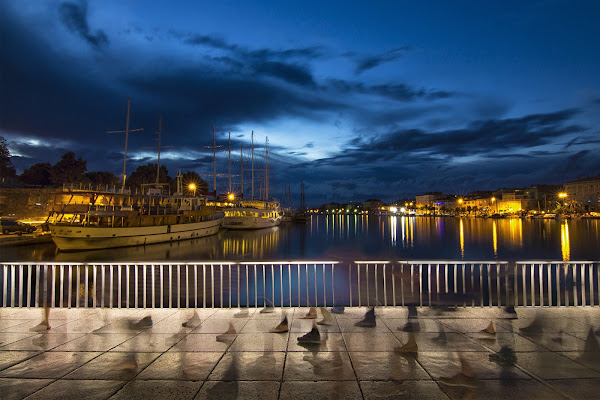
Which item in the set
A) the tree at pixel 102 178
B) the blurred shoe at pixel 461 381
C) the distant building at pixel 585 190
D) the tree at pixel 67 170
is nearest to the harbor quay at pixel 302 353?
the blurred shoe at pixel 461 381

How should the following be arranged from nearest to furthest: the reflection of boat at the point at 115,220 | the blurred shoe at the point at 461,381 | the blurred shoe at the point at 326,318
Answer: the blurred shoe at the point at 461,381 → the blurred shoe at the point at 326,318 → the reflection of boat at the point at 115,220

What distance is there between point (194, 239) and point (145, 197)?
395 inches

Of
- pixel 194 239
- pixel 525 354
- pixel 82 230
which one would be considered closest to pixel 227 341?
pixel 525 354

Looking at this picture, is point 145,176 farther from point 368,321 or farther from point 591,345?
point 591,345

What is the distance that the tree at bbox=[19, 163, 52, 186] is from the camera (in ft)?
351

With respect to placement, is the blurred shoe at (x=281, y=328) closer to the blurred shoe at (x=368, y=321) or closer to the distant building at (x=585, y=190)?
the blurred shoe at (x=368, y=321)

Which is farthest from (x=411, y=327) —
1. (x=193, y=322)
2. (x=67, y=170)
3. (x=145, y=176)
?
(x=145, y=176)

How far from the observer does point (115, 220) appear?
43.3 meters

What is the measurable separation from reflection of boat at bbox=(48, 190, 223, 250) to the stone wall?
19.8 meters

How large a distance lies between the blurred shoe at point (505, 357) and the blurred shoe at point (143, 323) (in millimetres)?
6623

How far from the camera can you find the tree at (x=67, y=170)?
9444 cm

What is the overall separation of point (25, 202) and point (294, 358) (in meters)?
73.4

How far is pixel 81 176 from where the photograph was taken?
98188mm

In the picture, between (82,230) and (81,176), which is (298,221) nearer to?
(81,176)
